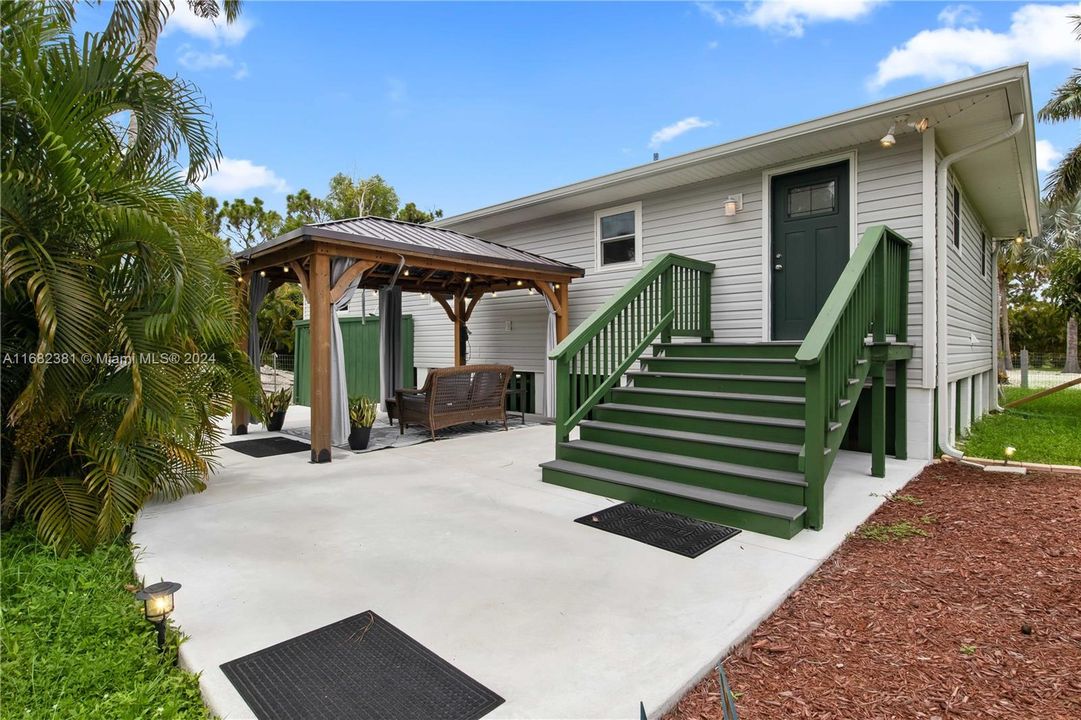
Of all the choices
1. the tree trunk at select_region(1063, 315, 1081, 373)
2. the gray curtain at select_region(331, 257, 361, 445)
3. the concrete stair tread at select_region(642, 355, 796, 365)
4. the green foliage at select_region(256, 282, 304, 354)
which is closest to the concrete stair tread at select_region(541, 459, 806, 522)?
the concrete stair tread at select_region(642, 355, 796, 365)

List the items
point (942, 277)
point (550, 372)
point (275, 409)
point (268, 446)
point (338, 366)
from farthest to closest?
point (550, 372)
point (275, 409)
point (268, 446)
point (338, 366)
point (942, 277)

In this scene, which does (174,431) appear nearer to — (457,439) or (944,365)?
(457,439)

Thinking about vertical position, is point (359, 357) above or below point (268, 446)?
above

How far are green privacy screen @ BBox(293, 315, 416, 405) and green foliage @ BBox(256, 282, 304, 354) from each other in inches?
159

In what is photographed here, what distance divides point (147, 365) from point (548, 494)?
2.75 m

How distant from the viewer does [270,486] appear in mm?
4578

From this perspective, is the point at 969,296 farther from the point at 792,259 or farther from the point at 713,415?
the point at 713,415

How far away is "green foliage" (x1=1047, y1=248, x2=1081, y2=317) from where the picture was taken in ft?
27.5

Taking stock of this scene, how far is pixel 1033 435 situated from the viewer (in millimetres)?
6492

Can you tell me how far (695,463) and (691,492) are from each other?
268mm

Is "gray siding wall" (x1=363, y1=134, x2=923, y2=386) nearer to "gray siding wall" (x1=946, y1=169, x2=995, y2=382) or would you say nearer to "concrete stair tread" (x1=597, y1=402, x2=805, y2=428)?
"gray siding wall" (x1=946, y1=169, x2=995, y2=382)

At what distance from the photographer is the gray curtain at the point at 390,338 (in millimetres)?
8328

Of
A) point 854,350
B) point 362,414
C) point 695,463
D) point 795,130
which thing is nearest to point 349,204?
point 362,414

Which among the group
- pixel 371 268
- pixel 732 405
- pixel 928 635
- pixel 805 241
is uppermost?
pixel 805 241
